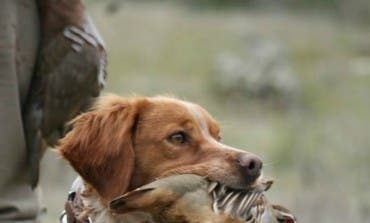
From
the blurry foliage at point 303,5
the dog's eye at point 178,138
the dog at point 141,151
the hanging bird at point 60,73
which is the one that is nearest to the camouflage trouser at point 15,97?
the hanging bird at point 60,73

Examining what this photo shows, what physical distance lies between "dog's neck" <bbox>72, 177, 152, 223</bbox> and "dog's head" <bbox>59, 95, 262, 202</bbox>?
1.8 inches

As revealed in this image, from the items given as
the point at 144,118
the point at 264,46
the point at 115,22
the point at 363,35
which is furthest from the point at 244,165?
the point at 363,35

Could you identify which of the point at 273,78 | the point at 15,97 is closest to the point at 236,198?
the point at 15,97

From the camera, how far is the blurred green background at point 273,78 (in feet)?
38.8

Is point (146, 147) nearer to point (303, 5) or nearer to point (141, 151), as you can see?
point (141, 151)

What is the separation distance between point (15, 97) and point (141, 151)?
1.82ft

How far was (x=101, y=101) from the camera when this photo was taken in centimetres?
550

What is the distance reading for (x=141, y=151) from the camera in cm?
529

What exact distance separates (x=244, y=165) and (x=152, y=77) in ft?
52.5

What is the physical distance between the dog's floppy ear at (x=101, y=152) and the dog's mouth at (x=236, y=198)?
1.26 feet

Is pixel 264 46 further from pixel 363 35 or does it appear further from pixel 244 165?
pixel 244 165

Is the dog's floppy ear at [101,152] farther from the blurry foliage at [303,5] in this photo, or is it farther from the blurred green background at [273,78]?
the blurry foliage at [303,5]

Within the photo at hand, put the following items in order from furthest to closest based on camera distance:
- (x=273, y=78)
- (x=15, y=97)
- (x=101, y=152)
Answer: (x=273, y=78)
(x=15, y=97)
(x=101, y=152)

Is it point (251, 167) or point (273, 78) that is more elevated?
Answer: point (251, 167)
